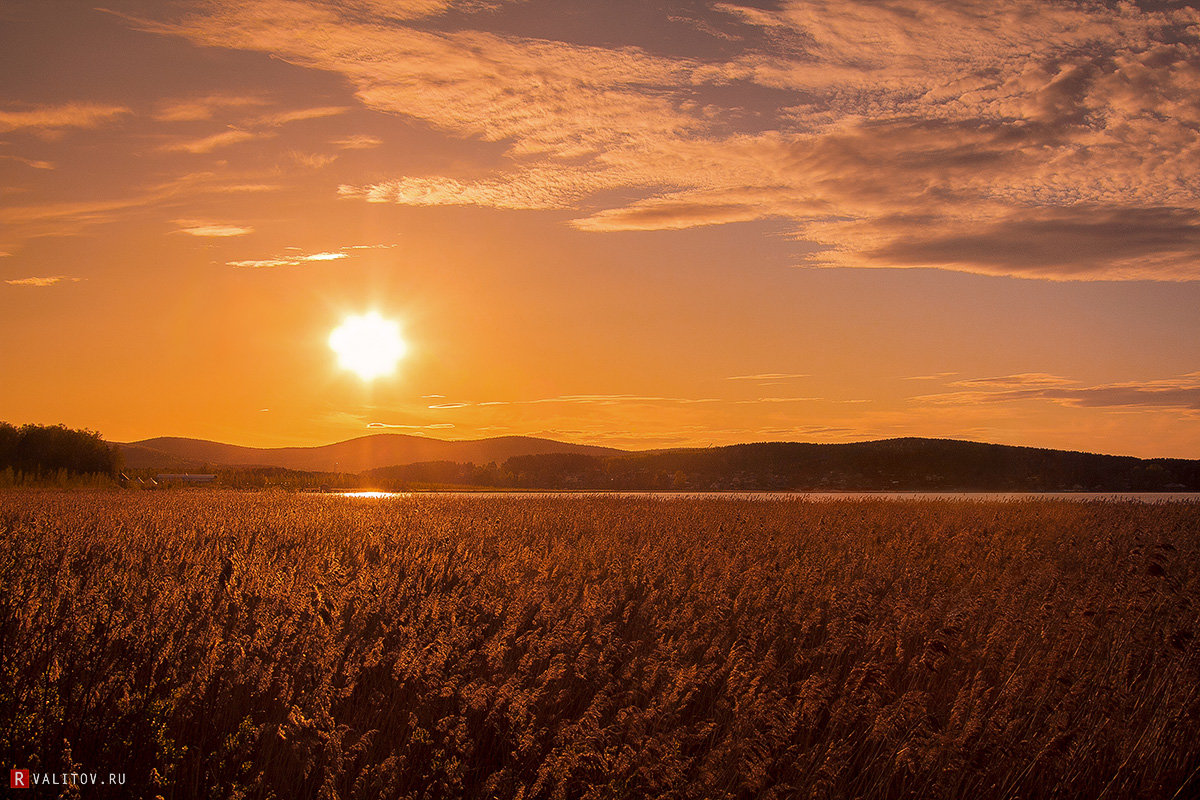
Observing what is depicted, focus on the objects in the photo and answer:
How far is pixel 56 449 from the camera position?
128 ft

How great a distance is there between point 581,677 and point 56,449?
42.8 m

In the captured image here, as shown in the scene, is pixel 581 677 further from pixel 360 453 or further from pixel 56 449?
pixel 360 453

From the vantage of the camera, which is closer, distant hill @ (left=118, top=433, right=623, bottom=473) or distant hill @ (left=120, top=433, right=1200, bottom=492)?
distant hill @ (left=120, top=433, right=1200, bottom=492)

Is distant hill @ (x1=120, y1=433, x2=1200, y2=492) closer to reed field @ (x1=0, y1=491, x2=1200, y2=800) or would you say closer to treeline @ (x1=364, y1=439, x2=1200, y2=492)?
treeline @ (x1=364, y1=439, x2=1200, y2=492)

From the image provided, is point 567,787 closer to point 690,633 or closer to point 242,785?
point 242,785

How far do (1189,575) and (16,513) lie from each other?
1865cm

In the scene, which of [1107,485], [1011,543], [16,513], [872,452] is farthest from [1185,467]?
[16,513]

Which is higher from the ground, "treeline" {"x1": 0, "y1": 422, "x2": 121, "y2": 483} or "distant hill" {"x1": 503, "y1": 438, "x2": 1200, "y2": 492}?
"treeline" {"x1": 0, "y1": 422, "x2": 121, "y2": 483}

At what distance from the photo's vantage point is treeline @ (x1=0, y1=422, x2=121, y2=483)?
38.6 metres

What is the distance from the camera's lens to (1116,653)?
7.21 m

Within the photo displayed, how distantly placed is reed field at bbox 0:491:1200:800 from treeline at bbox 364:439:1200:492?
63.8 m

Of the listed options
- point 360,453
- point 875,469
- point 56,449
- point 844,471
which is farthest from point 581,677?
point 360,453

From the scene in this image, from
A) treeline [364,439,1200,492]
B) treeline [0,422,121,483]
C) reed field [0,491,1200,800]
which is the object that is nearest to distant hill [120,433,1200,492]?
treeline [364,439,1200,492]

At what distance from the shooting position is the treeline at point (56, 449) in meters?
38.6
